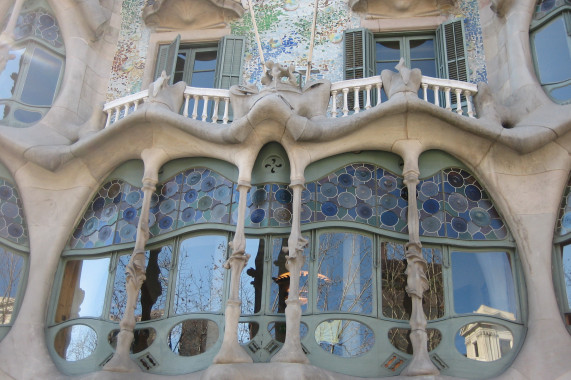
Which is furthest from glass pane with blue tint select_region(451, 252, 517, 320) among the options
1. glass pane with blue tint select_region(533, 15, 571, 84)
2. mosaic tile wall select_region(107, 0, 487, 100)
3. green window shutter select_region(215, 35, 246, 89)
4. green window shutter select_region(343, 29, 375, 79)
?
green window shutter select_region(215, 35, 246, 89)

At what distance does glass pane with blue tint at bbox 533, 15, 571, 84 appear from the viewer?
982 centimetres

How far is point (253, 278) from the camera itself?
854 cm

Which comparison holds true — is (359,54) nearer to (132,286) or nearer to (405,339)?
(405,339)

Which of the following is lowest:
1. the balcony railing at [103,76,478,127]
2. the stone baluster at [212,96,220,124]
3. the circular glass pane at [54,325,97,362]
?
the circular glass pane at [54,325,97,362]

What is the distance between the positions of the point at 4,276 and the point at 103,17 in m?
4.51

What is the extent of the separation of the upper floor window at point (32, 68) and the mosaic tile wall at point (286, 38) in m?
0.96

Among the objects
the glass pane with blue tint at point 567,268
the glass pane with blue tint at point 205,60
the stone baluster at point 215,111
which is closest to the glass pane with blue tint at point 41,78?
the glass pane with blue tint at point 205,60

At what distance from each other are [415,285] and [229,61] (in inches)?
201

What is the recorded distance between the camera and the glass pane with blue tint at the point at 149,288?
8688mm

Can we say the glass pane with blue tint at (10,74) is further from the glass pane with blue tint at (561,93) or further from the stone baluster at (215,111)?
the glass pane with blue tint at (561,93)

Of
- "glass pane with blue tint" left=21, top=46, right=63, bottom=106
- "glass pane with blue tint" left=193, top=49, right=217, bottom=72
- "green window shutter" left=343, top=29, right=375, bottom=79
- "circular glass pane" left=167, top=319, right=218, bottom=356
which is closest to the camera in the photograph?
"circular glass pane" left=167, top=319, right=218, bottom=356

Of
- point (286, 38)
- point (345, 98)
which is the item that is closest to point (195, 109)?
point (345, 98)

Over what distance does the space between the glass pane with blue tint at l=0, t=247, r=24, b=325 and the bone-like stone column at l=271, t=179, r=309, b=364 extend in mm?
3668

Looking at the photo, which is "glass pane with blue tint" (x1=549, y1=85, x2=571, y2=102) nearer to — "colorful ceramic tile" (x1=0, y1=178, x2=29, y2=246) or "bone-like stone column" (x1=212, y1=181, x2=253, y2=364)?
"bone-like stone column" (x1=212, y1=181, x2=253, y2=364)
